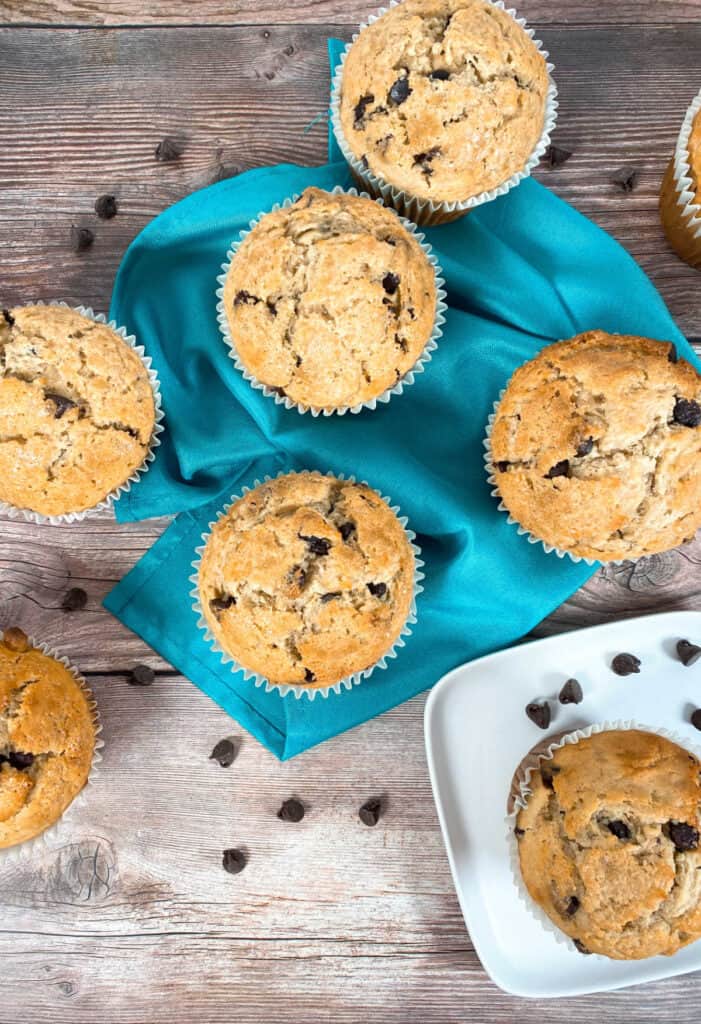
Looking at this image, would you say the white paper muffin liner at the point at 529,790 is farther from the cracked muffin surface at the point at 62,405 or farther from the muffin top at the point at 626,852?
the cracked muffin surface at the point at 62,405

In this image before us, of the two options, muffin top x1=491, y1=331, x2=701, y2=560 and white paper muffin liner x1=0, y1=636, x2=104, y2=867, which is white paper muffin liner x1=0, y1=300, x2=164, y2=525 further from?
muffin top x1=491, y1=331, x2=701, y2=560

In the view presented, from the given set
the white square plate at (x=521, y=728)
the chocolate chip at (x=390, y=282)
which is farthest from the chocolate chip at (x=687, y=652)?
the chocolate chip at (x=390, y=282)

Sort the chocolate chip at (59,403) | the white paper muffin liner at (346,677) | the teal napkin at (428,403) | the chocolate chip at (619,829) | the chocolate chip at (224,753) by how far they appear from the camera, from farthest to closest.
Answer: the chocolate chip at (224,753) < the teal napkin at (428,403) < the white paper muffin liner at (346,677) < the chocolate chip at (619,829) < the chocolate chip at (59,403)

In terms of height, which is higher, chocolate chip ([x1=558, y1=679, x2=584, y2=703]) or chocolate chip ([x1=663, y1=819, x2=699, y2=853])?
chocolate chip ([x1=663, y1=819, x2=699, y2=853])

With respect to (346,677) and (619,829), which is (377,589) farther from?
(619,829)

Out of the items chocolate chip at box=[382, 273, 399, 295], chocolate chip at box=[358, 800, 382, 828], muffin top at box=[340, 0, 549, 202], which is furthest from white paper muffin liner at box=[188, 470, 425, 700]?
muffin top at box=[340, 0, 549, 202]

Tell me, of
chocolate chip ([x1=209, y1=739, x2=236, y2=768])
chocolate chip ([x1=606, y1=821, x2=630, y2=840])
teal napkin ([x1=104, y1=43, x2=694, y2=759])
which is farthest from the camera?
chocolate chip ([x1=209, y1=739, x2=236, y2=768])
